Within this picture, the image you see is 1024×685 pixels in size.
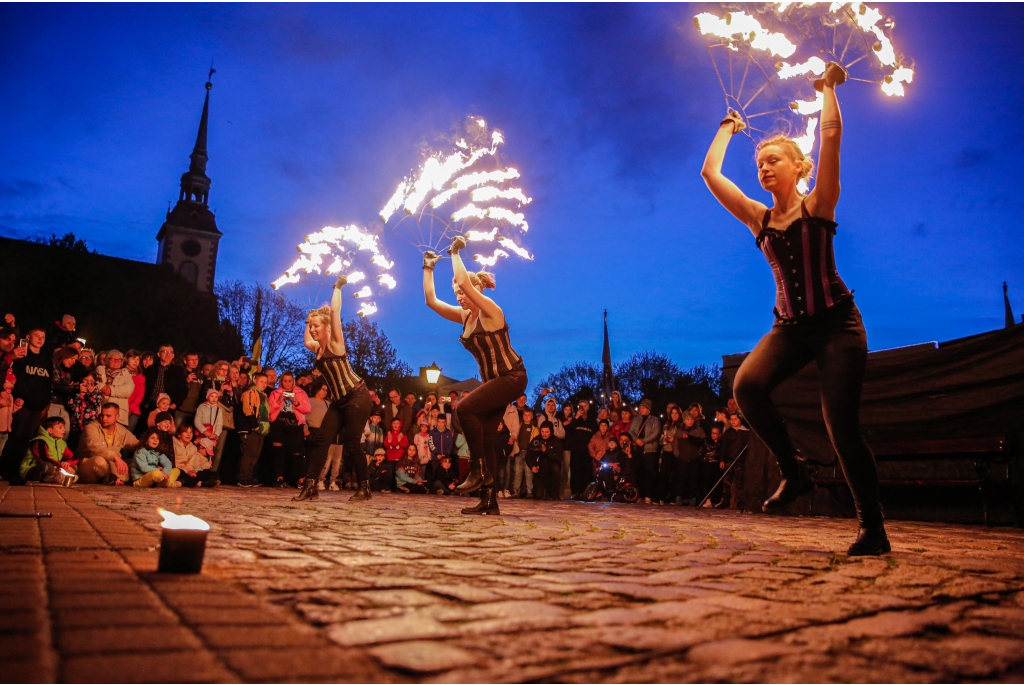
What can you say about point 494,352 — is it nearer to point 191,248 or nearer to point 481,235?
point 481,235

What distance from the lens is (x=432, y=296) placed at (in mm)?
7555

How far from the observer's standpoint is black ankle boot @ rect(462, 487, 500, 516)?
22.6 feet

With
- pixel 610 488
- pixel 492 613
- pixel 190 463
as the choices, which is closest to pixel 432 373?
pixel 610 488

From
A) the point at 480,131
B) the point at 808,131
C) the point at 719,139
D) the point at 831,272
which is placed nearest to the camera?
the point at 831,272

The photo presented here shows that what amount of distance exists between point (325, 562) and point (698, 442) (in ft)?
36.9

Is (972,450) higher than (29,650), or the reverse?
(972,450)

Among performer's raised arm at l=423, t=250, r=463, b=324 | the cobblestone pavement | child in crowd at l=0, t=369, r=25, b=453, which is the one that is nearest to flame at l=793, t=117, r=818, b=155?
the cobblestone pavement

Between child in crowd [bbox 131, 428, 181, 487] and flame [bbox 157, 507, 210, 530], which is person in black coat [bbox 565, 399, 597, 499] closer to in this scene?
child in crowd [bbox 131, 428, 181, 487]

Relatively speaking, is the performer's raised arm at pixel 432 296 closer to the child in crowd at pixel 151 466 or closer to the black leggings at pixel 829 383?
the black leggings at pixel 829 383

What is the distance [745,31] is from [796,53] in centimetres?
42

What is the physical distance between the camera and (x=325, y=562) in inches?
116

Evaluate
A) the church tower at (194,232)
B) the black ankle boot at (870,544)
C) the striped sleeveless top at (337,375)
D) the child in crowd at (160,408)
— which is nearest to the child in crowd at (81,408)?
the child in crowd at (160,408)

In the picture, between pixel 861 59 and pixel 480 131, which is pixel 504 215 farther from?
pixel 861 59

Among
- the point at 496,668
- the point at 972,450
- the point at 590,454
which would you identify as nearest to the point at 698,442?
the point at 590,454
